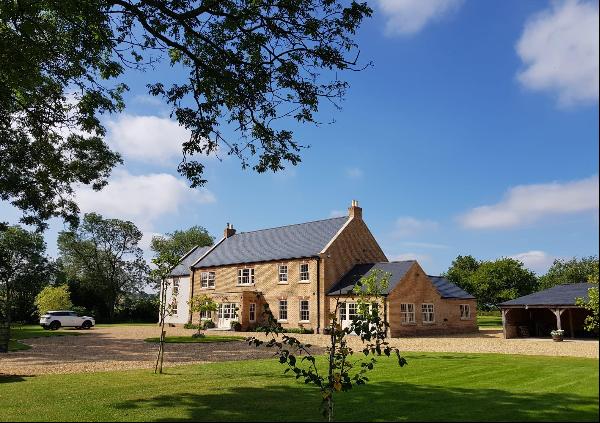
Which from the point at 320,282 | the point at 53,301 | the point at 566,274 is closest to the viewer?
the point at 320,282

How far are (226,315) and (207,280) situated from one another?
6.39 metres

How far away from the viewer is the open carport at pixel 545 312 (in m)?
29.5

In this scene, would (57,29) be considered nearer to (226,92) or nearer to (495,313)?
(226,92)

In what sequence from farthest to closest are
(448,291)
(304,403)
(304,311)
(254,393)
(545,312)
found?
(448,291)
(304,311)
(545,312)
(254,393)
(304,403)

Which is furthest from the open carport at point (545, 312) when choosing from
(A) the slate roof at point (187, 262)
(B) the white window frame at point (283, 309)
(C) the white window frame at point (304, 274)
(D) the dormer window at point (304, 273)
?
(A) the slate roof at point (187, 262)

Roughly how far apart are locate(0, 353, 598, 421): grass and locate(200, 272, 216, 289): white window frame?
34961mm

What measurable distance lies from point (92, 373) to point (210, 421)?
31.4 feet

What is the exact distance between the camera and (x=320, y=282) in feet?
134

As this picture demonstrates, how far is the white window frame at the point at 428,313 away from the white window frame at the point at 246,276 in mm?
17199

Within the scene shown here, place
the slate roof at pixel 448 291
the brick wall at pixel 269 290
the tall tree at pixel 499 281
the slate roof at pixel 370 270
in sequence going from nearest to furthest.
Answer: the slate roof at pixel 370 270 < the brick wall at pixel 269 290 < the slate roof at pixel 448 291 < the tall tree at pixel 499 281

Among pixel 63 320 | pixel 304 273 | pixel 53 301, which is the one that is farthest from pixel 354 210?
pixel 53 301

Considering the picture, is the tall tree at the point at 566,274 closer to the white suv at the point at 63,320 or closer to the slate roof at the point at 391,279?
the slate roof at the point at 391,279

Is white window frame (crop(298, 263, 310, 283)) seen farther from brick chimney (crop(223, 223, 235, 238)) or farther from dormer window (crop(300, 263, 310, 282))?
brick chimney (crop(223, 223, 235, 238))

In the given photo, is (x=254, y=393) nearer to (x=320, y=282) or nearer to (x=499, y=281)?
(x=320, y=282)
